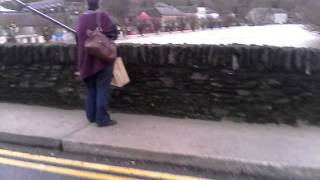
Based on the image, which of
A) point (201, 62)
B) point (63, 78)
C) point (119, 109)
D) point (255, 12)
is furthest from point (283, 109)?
point (255, 12)

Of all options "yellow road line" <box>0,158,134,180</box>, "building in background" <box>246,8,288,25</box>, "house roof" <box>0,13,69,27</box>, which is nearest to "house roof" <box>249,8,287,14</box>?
"building in background" <box>246,8,288,25</box>

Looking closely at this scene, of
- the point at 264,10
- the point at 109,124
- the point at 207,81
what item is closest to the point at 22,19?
the point at 109,124

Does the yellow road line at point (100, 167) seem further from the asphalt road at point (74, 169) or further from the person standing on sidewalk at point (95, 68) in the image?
the person standing on sidewalk at point (95, 68)

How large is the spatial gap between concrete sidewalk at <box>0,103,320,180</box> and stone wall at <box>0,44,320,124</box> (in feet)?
0.62

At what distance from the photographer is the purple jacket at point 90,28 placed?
6.20 metres

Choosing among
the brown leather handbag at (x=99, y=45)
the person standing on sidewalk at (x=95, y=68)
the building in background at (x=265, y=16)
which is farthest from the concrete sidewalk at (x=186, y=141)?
the building in background at (x=265, y=16)

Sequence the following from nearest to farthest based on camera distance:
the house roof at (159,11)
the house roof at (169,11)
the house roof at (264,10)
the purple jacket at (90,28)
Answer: the purple jacket at (90,28) → the house roof at (159,11) → the house roof at (169,11) → the house roof at (264,10)

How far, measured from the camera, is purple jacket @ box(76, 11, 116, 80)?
6203mm

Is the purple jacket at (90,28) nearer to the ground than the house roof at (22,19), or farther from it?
farther from it

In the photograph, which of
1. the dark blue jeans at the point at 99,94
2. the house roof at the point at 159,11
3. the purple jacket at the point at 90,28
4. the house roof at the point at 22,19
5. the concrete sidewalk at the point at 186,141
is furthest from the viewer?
the house roof at the point at 159,11

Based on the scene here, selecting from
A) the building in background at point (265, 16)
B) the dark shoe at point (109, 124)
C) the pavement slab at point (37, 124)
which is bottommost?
the building in background at point (265, 16)

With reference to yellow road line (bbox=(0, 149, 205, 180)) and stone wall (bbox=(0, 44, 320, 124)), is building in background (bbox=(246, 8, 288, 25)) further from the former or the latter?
yellow road line (bbox=(0, 149, 205, 180))

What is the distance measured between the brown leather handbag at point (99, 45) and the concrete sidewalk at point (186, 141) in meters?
0.98

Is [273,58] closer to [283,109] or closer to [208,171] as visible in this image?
[283,109]
